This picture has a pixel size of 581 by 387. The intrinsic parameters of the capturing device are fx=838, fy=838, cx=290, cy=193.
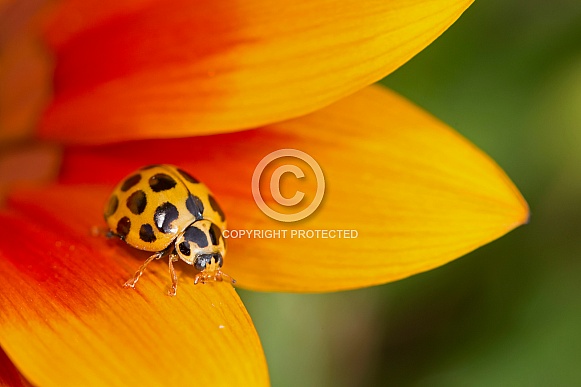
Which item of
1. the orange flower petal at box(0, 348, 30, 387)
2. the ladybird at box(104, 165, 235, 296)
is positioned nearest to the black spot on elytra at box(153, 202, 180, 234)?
the ladybird at box(104, 165, 235, 296)

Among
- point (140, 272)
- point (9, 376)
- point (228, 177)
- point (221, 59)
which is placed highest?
point (221, 59)

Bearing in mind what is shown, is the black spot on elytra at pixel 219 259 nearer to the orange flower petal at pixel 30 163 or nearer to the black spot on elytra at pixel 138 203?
the black spot on elytra at pixel 138 203

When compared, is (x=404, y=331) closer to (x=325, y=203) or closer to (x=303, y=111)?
(x=325, y=203)

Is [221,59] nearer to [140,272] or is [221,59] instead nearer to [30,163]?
[140,272]

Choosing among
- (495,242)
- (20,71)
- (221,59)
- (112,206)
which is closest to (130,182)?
(112,206)

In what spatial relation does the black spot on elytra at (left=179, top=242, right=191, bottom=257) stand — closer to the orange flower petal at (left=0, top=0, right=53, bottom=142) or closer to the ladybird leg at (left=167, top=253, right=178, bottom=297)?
the ladybird leg at (left=167, top=253, right=178, bottom=297)

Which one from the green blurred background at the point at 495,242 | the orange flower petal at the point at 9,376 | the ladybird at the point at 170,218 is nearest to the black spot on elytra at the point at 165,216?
the ladybird at the point at 170,218

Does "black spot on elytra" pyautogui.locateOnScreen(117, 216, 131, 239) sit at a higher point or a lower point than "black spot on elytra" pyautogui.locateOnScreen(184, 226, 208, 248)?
lower
